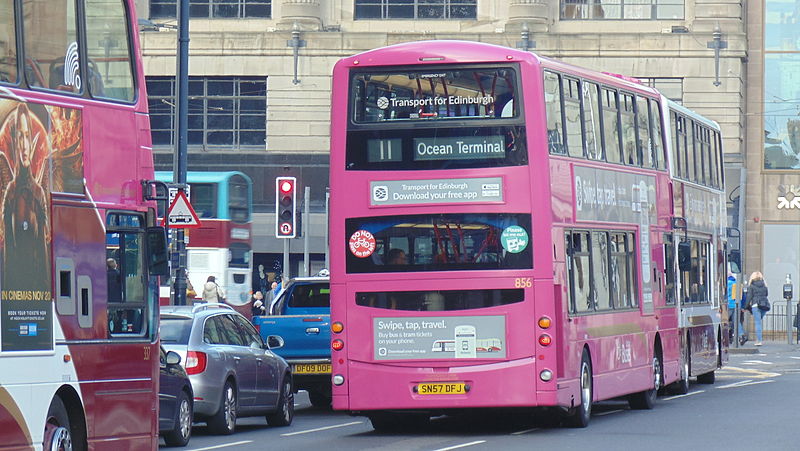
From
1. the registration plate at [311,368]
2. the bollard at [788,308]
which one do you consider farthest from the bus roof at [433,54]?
the bollard at [788,308]

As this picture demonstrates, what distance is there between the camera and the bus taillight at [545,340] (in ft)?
58.2

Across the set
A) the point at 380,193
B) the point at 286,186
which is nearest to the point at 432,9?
the point at 286,186

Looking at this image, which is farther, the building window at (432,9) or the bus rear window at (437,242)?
the building window at (432,9)

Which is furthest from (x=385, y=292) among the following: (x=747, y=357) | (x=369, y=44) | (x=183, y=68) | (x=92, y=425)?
(x=369, y=44)

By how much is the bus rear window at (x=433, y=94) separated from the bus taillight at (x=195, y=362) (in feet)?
9.90

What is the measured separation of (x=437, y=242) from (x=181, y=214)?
7.19m

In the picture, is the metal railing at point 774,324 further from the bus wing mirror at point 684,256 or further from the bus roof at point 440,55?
the bus roof at point 440,55

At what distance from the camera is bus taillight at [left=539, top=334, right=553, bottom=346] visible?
17734 mm

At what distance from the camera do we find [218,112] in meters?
48.6

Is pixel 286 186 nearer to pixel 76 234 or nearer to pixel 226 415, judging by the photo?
pixel 226 415

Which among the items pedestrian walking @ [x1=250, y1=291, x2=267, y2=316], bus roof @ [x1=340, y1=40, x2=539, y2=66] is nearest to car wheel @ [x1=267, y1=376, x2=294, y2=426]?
bus roof @ [x1=340, y1=40, x2=539, y2=66]

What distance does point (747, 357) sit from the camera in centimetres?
3703

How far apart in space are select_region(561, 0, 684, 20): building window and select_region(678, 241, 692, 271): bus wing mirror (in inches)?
910

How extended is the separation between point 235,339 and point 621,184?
17.4ft
